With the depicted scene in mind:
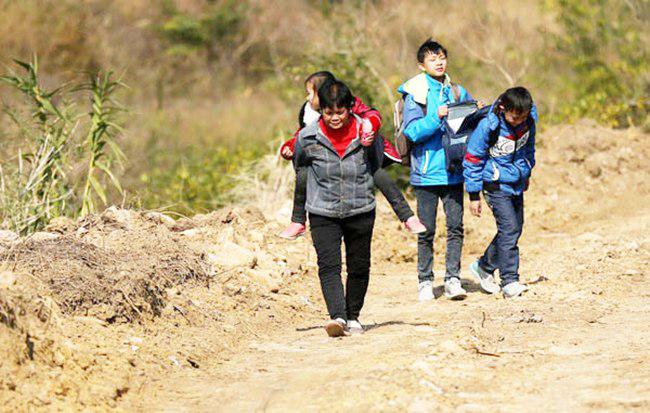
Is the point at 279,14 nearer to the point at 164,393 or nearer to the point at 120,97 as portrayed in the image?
the point at 120,97

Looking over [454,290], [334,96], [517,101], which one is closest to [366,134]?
[334,96]

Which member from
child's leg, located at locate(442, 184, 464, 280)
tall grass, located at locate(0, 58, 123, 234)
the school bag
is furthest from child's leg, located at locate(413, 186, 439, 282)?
tall grass, located at locate(0, 58, 123, 234)

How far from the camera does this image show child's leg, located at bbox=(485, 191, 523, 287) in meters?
8.40

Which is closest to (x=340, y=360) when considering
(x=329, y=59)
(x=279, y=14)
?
(x=329, y=59)

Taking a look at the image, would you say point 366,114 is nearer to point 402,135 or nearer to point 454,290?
point 402,135

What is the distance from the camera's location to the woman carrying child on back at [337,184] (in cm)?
691

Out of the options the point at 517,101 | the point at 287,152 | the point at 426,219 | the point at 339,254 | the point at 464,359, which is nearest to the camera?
the point at 464,359

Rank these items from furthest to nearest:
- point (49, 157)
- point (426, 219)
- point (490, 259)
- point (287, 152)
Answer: point (49, 157)
point (490, 259)
point (426, 219)
point (287, 152)

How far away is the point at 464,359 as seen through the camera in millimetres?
6234

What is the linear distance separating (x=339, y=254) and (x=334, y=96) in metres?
1.08

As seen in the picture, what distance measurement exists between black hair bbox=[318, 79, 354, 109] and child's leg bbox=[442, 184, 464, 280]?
196 centimetres

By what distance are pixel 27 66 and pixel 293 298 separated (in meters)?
3.55

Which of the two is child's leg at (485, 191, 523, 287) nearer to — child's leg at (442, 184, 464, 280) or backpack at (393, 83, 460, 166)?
child's leg at (442, 184, 464, 280)

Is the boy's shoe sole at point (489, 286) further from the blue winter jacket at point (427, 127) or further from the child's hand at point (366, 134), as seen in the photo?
the child's hand at point (366, 134)
